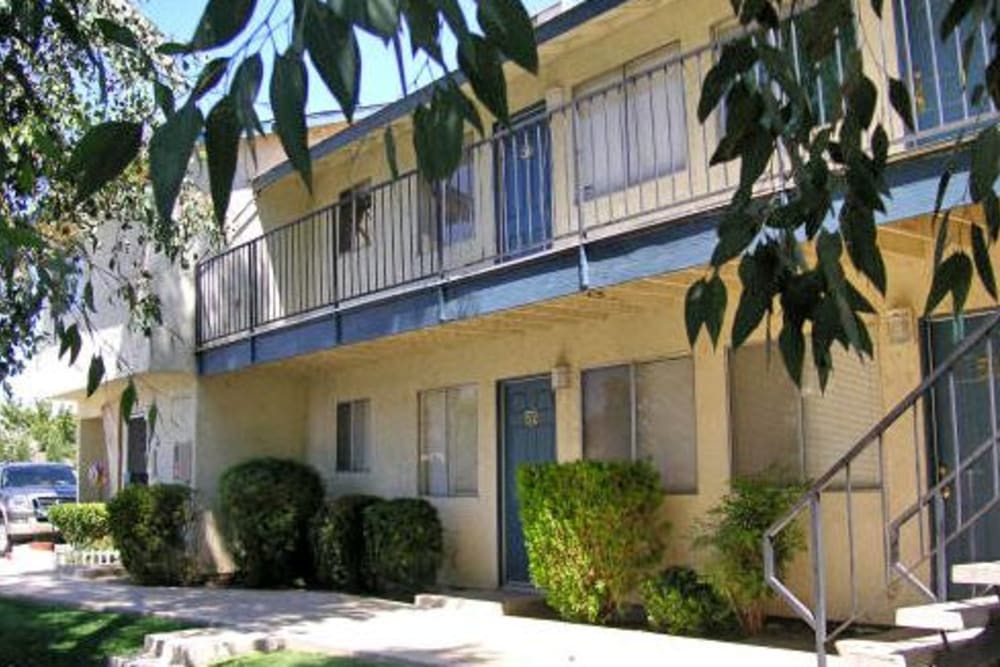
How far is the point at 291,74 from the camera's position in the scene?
1796mm

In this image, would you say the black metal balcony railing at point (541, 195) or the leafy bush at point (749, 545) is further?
the leafy bush at point (749, 545)

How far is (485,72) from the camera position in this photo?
2.00 metres

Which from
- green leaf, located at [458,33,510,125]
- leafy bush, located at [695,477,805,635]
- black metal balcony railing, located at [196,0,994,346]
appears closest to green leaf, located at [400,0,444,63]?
green leaf, located at [458,33,510,125]

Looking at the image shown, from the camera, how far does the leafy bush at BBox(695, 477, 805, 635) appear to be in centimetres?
1028

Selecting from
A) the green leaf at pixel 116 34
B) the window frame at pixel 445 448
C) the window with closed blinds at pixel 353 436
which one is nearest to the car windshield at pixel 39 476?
the window with closed blinds at pixel 353 436

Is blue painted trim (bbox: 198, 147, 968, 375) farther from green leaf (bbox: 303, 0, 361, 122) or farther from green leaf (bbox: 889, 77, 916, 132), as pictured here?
green leaf (bbox: 303, 0, 361, 122)

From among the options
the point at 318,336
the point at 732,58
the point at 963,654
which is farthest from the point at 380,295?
the point at 732,58

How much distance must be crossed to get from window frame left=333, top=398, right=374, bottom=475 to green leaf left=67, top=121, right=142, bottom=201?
15.3 meters

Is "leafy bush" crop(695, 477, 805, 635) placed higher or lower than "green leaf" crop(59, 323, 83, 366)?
lower

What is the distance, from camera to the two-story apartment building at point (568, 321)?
384 inches

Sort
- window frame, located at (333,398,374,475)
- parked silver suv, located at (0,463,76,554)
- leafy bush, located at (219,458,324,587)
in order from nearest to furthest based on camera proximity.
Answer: leafy bush, located at (219,458,324,587), window frame, located at (333,398,374,475), parked silver suv, located at (0,463,76,554)

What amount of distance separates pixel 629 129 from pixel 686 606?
4801mm

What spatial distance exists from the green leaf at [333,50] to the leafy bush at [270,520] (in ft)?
49.7

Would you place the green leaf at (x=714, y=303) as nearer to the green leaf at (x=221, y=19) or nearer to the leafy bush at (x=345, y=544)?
the green leaf at (x=221, y=19)
